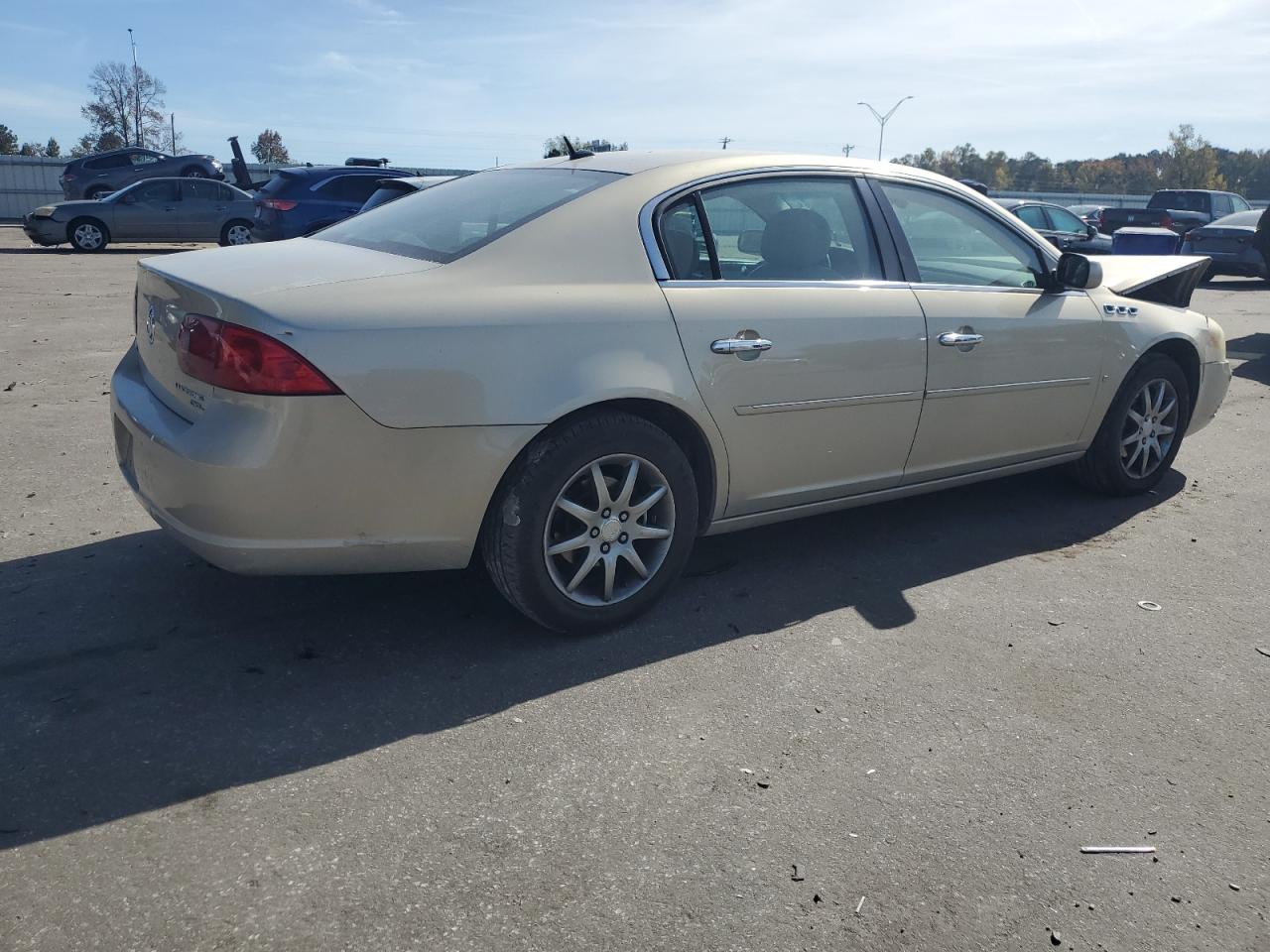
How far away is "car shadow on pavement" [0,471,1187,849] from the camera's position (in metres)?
2.85

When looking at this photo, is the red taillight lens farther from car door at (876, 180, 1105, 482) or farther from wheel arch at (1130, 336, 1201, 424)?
wheel arch at (1130, 336, 1201, 424)

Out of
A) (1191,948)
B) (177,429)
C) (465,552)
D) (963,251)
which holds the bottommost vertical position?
(1191,948)

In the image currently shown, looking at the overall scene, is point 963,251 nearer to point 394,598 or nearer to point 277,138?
point 394,598

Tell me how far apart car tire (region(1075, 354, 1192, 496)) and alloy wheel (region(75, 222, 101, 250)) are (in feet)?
63.3

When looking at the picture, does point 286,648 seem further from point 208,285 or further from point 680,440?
point 680,440

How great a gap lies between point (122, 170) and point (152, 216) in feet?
23.0

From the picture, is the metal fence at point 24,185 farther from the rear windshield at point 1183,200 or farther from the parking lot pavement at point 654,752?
the parking lot pavement at point 654,752

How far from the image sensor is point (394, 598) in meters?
3.97

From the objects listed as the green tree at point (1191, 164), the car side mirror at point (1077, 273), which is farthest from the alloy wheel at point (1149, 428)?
the green tree at point (1191, 164)

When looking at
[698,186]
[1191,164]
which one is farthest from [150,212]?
[1191,164]

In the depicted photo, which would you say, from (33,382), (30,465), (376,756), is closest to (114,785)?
(376,756)

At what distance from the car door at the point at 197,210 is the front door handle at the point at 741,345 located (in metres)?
19.1

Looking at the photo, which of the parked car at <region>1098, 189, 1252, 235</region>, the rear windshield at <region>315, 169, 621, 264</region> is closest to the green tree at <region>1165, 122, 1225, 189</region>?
the parked car at <region>1098, 189, 1252, 235</region>

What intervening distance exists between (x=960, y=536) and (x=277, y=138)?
10562cm
